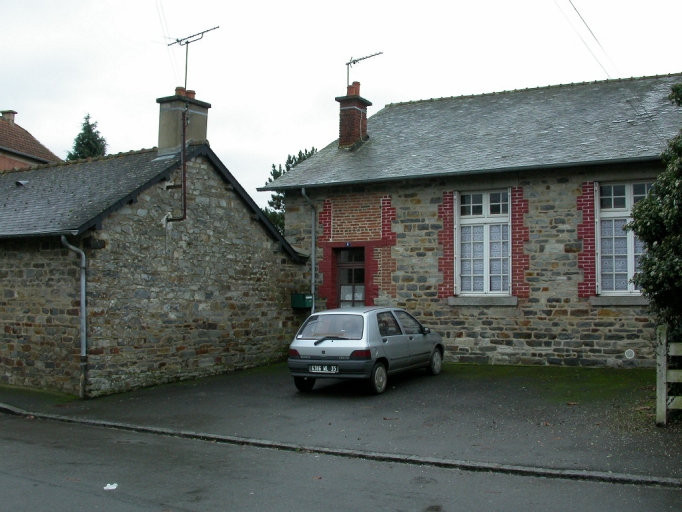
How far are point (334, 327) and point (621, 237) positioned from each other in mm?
6759

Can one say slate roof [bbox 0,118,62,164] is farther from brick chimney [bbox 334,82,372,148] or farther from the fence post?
the fence post

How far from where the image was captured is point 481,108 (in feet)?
65.3

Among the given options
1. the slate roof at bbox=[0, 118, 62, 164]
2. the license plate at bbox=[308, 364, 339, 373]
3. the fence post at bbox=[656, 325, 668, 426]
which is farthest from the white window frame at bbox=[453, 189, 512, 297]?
the slate roof at bbox=[0, 118, 62, 164]

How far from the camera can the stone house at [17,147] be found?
3328cm

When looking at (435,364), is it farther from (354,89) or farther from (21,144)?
(21,144)

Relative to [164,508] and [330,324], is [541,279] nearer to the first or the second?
[330,324]

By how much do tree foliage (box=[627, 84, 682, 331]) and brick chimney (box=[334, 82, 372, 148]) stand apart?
421 inches

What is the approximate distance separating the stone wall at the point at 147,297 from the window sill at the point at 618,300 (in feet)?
24.6

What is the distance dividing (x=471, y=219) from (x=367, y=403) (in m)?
6.24

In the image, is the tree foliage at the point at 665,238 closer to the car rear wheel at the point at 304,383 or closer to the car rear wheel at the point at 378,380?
the car rear wheel at the point at 378,380

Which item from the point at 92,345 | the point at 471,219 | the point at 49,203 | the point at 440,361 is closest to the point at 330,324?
the point at 440,361

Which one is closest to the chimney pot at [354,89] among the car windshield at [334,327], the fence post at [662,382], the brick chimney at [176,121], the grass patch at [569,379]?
the brick chimney at [176,121]

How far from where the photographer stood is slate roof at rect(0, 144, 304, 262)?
45.0ft

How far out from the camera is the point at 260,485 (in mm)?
7445
